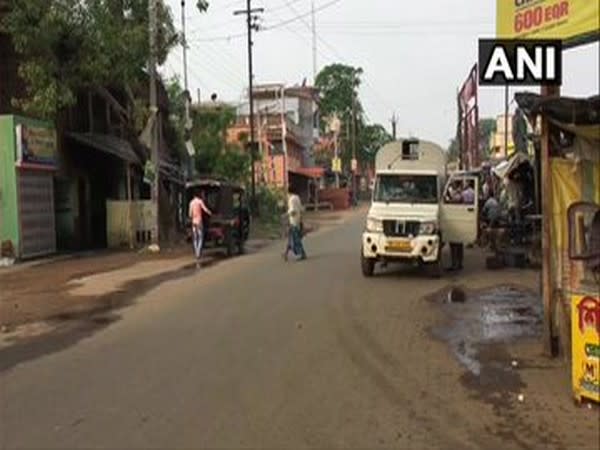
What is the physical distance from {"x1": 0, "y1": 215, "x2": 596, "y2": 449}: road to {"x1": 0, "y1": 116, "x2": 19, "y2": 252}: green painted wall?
10.4m

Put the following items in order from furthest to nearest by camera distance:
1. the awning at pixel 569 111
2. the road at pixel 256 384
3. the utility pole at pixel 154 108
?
the utility pole at pixel 154 108
the awning at pixel 569 111
the road at pixel 256 384

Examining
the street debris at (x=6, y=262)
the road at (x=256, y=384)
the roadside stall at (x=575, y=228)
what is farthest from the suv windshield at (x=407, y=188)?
the street debris at (x=6, y=262)

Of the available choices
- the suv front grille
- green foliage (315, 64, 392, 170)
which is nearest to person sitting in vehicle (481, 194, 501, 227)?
the suv front grille

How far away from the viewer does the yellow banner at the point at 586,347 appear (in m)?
8.13

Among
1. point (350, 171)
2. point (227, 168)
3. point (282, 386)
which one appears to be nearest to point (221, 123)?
point (227, 168)

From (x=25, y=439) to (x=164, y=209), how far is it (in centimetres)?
2435

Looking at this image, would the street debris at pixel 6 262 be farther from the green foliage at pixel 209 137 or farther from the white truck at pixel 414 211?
the green foliage at pixel 209 137

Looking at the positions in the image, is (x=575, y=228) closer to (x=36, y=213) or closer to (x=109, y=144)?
(x=36, y=213)

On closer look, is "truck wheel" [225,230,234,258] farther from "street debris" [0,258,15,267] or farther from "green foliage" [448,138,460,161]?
"green foliage" [448,138,460,161]

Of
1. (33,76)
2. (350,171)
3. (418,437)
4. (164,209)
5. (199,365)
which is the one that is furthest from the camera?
(350,171)

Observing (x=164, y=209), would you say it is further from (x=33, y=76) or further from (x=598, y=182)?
(x=598, y=182)

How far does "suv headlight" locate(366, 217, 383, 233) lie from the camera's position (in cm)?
2000

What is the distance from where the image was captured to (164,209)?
31.5 m

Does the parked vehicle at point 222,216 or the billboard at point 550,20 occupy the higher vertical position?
the billboard at point 550,20
